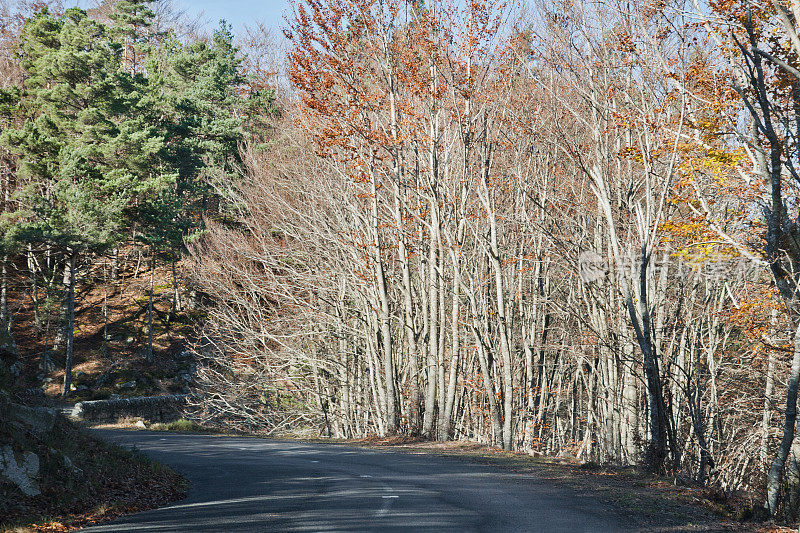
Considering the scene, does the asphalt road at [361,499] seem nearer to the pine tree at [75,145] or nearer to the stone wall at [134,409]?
the stone wall at [134,409]

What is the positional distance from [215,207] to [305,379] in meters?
14.6

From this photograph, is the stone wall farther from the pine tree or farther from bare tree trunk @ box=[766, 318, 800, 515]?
bare tree trunk @ box=[766, 318, 800, 515]

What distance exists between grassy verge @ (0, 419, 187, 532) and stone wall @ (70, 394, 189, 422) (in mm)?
11797

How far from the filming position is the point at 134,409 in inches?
1015

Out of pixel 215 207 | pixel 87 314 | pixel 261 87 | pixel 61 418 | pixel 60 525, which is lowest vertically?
pixel 60 525

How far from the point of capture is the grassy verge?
26.0 feet

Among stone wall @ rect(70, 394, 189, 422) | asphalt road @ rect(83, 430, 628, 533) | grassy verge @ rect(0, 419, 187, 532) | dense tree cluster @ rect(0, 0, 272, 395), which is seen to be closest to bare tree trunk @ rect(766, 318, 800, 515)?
asphalt road @ rect(83, 430, 628, 533)

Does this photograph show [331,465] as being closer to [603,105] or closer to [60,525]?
[60,525]

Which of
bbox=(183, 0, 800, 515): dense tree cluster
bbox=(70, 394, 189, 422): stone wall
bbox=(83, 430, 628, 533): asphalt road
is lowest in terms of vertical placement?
bbox=(83, 430, 628, 533): asphalt road

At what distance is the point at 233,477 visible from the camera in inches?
444

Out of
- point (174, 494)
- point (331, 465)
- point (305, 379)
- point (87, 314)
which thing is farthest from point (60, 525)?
point (87, 314)

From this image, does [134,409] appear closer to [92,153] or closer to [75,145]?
[92,153]

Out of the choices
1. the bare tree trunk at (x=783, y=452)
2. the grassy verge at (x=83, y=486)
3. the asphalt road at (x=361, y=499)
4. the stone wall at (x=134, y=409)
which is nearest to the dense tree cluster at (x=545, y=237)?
the bare tree trunk at (x=783, y=452)

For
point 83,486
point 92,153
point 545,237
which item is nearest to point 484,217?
point 545,237
